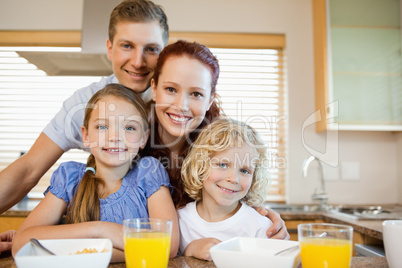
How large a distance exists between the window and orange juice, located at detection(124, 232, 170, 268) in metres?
2.31

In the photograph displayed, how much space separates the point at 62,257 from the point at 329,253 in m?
0.49

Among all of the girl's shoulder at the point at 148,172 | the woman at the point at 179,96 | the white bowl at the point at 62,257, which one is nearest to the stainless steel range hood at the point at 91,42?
the woman at the point at 179,96

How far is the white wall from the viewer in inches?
116

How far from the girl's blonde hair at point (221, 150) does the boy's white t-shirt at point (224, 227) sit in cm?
8

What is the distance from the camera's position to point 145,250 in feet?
2.34

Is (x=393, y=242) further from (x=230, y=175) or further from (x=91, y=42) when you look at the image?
(x=91, y=42)

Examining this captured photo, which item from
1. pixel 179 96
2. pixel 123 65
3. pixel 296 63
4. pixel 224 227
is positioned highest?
pixel 296 63

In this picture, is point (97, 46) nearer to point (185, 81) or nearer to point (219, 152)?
point (185, 81)

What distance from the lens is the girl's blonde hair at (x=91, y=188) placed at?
1088 mm

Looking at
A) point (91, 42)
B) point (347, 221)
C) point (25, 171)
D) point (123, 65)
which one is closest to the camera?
point (25, 171)

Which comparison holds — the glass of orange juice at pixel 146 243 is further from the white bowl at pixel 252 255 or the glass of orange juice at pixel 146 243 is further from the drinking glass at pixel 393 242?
the drinking glass at pixel 393 242

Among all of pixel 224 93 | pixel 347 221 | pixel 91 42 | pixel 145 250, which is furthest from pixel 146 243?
pixel 224 93

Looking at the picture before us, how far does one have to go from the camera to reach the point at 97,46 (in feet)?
7.23

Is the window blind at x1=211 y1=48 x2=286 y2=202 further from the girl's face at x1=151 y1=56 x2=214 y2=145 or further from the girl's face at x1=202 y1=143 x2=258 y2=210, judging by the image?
the girl's face at x1=202 y1=143 x2=258 y2=210
